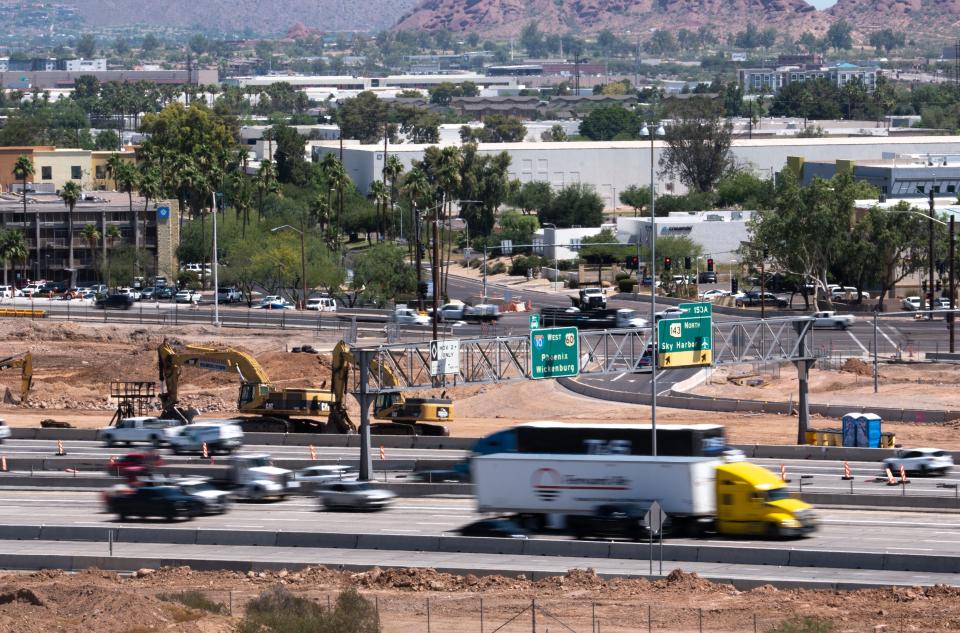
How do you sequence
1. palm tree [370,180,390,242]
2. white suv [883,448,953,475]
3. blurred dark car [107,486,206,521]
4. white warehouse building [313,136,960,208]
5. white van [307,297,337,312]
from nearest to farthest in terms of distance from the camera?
blurred dark car [107,486,206,521]
white suv [883,448,953,475]
white van [307,297,337,312]
palm tree [370,180,390,242]
white warehouse building [313,136,960,208]

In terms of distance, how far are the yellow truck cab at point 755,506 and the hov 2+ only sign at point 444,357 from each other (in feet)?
51.0

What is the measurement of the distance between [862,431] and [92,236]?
84698 mm

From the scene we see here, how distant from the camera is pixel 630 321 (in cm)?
9512

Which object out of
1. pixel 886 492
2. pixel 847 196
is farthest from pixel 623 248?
pixel 886 492

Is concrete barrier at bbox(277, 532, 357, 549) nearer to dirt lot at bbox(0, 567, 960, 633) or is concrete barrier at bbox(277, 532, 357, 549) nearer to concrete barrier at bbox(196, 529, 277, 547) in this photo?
concrete barrier at bbox(196, 529, 277, 547)

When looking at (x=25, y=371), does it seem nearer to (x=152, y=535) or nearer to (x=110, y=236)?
(x=152, y=535)

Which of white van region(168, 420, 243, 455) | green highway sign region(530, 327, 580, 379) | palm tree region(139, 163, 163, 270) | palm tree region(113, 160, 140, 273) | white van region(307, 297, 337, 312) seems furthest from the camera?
A: palm tree region(113, 160, 140, 273)

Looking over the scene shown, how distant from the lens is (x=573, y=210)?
16375 cm

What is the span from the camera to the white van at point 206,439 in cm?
6138

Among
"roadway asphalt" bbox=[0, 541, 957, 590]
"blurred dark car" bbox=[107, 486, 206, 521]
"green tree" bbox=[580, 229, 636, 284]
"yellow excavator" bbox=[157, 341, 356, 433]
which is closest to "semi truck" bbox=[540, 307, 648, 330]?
"yellow excavator" bbox=[157, 341, 356, 433]

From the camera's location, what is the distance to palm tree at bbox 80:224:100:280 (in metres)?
132

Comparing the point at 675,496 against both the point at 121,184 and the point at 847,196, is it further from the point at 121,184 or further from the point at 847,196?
the point at 121,184

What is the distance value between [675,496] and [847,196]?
75.2m

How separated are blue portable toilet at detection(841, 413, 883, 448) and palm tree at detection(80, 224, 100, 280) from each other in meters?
83.8
